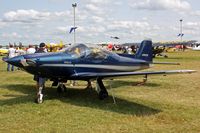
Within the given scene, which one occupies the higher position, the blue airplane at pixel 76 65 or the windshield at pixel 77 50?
the windshield at pixel 77 50

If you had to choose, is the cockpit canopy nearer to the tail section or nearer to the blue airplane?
the blue airplane

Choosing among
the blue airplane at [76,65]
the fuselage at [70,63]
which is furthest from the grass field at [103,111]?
the fuselage at [70,63]

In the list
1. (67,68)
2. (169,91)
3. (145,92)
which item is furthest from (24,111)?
(169,91)

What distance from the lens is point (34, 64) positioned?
10352 millimetres

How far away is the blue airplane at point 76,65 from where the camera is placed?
34.0ft

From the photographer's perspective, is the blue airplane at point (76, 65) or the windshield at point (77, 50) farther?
the windshield at point (77, 50)

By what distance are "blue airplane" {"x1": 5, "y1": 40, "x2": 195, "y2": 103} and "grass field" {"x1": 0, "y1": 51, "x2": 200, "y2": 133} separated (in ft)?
2.32

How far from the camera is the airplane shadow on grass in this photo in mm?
9570

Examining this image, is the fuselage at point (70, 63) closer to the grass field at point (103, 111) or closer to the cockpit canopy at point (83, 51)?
the cockpit canopy at point (83, 51)

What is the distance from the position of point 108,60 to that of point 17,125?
16.8ft

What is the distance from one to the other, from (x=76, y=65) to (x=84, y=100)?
1153 mm

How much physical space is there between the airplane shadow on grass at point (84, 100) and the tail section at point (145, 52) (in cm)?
316

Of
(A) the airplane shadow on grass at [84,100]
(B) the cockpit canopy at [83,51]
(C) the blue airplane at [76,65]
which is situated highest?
(B) the cockpit canopy at [83,51]

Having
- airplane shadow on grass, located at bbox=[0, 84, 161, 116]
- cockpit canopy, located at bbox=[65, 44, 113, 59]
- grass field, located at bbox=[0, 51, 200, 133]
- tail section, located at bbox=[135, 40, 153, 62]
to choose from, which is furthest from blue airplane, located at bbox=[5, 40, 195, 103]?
tail section, located at bbox=[135, 40, 153, 62]
